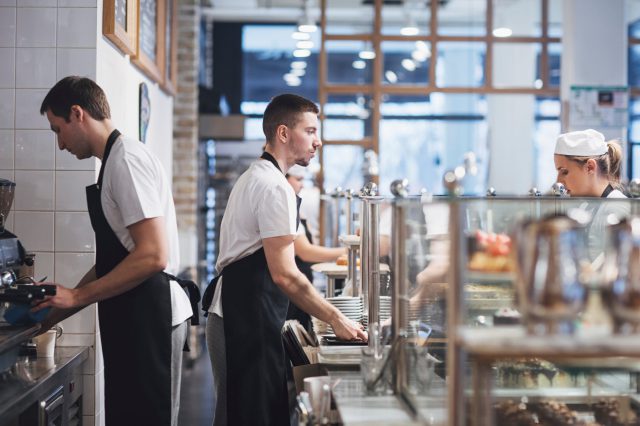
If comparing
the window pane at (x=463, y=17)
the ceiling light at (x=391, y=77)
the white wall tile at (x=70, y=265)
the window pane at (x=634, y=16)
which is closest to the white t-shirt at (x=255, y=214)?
the white wall tile at (x=70, y=265)

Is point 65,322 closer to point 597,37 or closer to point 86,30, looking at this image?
point 86,30

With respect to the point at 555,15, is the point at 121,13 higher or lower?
lower

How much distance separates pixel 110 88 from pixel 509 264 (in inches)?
105

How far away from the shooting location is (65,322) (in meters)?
3.67

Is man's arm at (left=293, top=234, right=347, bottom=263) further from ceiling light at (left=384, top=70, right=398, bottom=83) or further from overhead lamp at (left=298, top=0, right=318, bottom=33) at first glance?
ceiling light at (left=384, top=70, right=398, bottom=83)

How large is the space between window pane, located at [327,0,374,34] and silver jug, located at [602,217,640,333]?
908cm

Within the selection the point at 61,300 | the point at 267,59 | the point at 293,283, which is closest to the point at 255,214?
the point at 293,283

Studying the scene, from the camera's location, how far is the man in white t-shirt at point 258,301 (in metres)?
2.77

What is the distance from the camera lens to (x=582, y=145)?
3.43 metres

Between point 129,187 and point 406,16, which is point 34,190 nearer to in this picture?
point 129,187

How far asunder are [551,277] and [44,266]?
267 cm

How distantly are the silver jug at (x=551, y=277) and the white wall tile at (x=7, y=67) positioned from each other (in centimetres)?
274

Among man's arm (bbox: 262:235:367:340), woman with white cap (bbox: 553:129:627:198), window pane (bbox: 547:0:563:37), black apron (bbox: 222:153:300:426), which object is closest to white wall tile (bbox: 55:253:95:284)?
black apron (bbox: 222:153:300:426)

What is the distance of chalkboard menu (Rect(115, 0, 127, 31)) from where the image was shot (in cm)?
389
